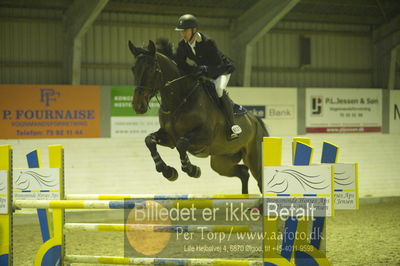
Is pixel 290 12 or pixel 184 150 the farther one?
pixel 290 12

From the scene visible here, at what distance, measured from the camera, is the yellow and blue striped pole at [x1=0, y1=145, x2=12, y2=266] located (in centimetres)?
344

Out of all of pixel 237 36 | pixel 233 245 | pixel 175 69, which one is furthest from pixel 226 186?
pixel 175 69

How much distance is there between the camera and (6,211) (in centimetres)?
343

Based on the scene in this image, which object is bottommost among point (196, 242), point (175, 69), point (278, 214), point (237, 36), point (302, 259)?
point (196, 242)

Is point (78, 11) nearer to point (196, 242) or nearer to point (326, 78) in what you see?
point (196, 242)

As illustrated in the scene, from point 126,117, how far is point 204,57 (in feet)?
13.0

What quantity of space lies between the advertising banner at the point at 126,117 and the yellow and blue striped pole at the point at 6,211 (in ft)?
15.4

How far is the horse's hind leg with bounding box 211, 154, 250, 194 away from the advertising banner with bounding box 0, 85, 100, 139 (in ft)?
11.4

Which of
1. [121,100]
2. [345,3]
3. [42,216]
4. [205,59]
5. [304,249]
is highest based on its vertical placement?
[345,3]

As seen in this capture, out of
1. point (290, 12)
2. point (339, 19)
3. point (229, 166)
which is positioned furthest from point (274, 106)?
point (229, 166)

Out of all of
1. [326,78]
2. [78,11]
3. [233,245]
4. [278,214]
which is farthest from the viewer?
[326,78]

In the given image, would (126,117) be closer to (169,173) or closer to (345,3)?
(169,173)

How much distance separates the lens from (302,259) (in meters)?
3.28

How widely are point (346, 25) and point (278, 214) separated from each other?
829 centimetres
